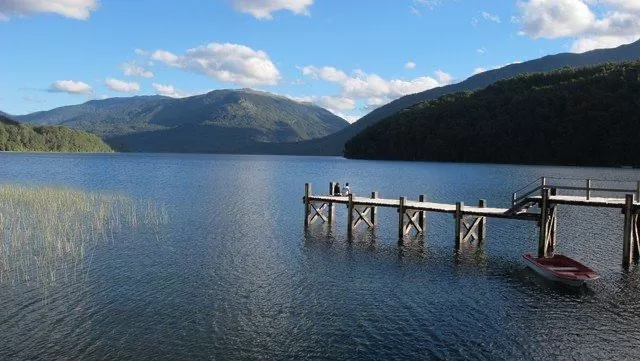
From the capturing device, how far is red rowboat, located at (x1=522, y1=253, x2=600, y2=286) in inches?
1019

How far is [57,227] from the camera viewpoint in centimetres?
3850

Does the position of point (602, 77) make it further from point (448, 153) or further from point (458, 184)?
point (458, 184)

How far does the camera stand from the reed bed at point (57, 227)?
91.2 ft

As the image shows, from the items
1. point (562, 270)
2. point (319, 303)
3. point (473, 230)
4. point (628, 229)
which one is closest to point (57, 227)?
point (319, 303)

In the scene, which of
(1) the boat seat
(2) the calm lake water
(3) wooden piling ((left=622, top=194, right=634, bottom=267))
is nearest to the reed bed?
(2) the calm lake water

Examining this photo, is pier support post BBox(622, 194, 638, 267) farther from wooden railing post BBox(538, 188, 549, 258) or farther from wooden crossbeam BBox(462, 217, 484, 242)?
wooden crossbeam BBox(462, 217, 484, 242)

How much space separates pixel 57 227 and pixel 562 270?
35121 mm

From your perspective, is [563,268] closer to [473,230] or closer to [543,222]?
[543,222]

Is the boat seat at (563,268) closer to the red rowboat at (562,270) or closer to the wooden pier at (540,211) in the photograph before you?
the red rowboat at (562,270)

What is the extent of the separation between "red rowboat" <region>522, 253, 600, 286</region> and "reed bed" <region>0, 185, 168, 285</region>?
82.6 feet

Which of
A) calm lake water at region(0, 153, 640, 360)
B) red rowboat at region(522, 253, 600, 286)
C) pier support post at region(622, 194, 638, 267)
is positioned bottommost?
calm lake water at region(0, 153, 640, 360)

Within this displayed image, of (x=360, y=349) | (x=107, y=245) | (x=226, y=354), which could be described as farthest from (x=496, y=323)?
(x=107, y=245)

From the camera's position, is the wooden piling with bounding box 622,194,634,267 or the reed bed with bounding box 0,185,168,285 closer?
the reed bed with bounding box 0,185,168,285

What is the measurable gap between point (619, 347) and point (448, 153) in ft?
603
